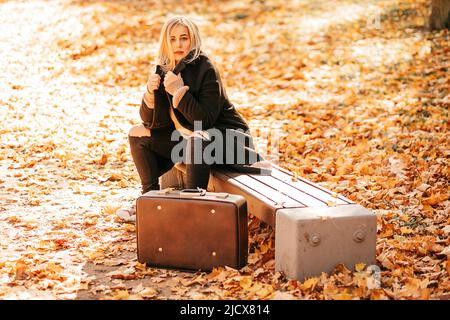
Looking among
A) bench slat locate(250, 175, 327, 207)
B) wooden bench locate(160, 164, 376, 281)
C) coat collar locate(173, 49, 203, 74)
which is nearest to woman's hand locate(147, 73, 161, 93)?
coat collar locate(173, 49, 203, 74)

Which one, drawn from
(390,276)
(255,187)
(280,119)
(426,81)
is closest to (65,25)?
(280,119)

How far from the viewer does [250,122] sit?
26.7 ft

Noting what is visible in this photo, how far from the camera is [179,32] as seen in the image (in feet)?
14.9

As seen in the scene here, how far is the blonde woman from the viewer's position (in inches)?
174

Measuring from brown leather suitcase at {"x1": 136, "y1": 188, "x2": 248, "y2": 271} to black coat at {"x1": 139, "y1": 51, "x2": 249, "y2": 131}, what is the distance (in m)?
0.70

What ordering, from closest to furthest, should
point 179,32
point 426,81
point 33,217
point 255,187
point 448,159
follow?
point 255,187, point 179,32, point 33,217, point 448,159, point 426,81

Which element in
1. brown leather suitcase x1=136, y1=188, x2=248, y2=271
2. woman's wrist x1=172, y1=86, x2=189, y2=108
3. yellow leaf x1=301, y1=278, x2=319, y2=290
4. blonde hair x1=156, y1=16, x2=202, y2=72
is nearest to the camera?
yellow leaf x1=301, y1=278, x2=319, y2=290

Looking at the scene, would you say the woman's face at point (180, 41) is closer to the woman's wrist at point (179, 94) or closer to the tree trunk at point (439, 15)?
the woman's wrist at point (179, 94)

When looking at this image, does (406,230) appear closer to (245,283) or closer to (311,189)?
Answer: (311,189)

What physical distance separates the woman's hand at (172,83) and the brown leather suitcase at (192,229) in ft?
2.64

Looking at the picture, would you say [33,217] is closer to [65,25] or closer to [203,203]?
[203,203]

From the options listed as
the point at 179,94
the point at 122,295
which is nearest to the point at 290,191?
the point at 179,94

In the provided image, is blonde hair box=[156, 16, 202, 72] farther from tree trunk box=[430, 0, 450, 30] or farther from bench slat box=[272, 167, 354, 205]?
tree trunk box=[430, 0, 450, 30]
